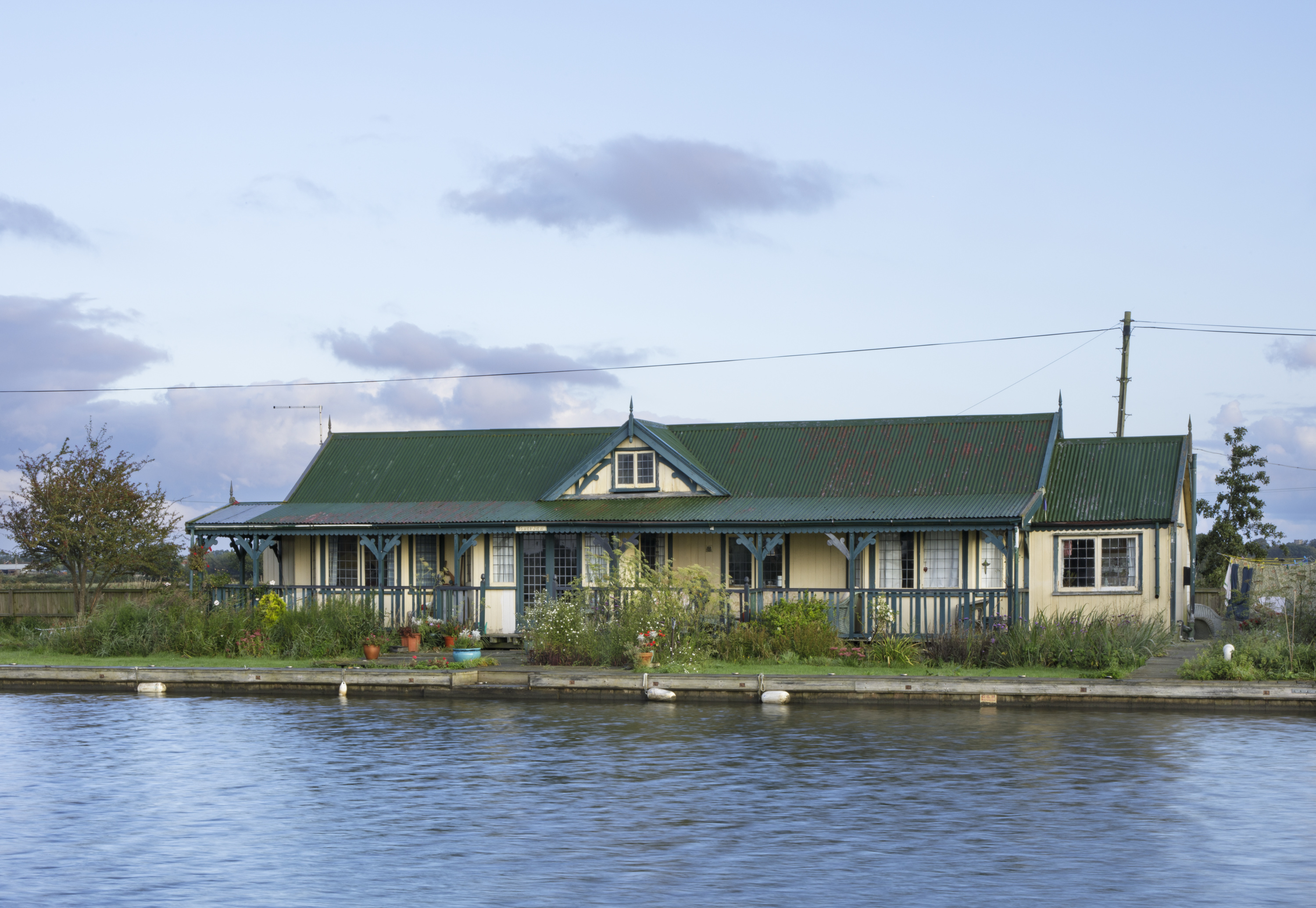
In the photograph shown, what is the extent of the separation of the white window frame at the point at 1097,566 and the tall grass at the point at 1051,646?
3.54 metres

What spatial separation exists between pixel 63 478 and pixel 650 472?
15073 millimetres

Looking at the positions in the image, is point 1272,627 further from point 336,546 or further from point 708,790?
point 336,546

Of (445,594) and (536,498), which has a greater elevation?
(536,498)

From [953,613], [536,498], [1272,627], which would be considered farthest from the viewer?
[536,498]

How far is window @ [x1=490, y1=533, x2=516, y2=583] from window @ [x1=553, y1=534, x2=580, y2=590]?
1.12 meters

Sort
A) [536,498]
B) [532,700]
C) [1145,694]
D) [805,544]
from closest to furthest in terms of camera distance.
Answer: [1145,694]
[532,700]
[805,544]
[536,498]

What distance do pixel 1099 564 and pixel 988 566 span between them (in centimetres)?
264

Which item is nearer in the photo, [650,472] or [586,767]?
[586,767]

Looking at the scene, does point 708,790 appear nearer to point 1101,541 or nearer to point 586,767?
point 586,767

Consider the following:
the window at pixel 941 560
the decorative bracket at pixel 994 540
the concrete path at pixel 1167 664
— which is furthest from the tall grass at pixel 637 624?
the concrete path at pixel 1167 664

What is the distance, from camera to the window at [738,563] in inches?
1278

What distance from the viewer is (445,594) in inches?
1282

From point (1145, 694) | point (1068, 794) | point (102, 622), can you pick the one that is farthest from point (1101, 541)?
point (102, 622)

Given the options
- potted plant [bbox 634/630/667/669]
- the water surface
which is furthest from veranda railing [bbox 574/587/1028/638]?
the water surface
